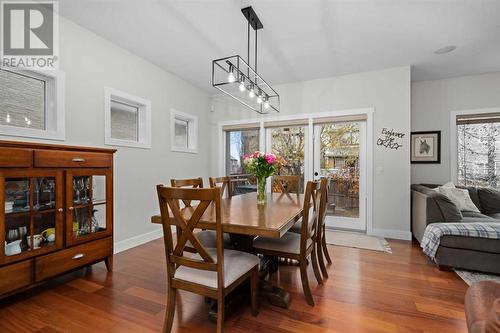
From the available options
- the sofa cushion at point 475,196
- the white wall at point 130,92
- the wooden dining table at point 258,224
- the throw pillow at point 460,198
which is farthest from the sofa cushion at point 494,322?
the sofa cushion at point 475,196

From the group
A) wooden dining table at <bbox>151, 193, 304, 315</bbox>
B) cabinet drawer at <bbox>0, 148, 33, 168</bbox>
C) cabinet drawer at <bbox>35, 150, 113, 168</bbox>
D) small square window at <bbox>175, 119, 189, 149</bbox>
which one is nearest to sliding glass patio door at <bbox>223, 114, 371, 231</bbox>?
small square window at <bbox>175, 119, 189, 149</bbox>

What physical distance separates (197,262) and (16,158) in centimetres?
165

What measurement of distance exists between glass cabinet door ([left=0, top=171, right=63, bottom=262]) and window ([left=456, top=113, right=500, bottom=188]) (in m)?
5.56

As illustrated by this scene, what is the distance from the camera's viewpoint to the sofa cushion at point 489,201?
3.26m

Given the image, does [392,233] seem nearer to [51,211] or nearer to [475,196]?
[475,196]

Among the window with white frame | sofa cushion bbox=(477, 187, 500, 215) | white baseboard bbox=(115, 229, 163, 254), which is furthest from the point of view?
the window with white frame

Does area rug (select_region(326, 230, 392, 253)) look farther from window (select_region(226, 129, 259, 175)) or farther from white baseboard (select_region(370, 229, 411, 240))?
window (select_region(226, 129, 259, 175))

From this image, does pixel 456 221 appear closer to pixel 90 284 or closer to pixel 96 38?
pixel 90 284

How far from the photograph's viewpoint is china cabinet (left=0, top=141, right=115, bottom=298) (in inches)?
70.4

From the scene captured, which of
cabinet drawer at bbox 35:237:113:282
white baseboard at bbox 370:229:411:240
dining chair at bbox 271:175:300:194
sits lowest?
white baseboard at bbox 370:229:411:240

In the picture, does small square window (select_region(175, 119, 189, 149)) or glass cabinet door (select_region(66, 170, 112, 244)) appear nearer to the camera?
glass cabinet door (select_region(66, 170, 112, 244))

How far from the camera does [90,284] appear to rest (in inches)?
87.1

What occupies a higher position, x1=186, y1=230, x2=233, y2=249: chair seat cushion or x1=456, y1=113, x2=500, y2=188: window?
x1=456, y1=113, x2=500, y2=188: window

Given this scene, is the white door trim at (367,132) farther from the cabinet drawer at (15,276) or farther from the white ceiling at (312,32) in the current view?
the cabinet drawer at (15,276)
